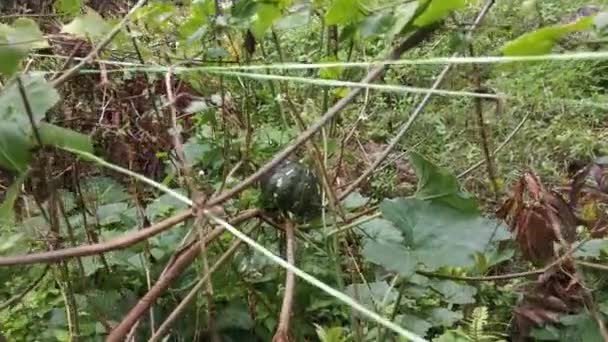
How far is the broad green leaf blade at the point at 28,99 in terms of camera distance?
3.41 feet

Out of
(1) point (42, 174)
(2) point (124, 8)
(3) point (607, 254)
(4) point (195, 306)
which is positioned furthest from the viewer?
(2) point (124, 8)

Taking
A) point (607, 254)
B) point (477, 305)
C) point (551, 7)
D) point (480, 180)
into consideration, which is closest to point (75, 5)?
point (477, 305)

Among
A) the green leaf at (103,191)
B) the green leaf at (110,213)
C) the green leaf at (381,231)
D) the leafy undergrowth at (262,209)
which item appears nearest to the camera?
the leafy undergrowth at (262,209)

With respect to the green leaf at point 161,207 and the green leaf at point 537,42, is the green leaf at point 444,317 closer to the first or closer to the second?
the green leaf at point 161,207

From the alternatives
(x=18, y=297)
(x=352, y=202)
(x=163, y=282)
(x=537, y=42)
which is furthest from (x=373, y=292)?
(x=537, y=42)

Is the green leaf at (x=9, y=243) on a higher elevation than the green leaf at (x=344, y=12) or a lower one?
lower

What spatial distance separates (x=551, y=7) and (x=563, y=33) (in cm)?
297

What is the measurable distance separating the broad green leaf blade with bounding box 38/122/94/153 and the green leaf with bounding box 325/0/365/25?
0.34 metres

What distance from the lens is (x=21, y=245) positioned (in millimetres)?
1344

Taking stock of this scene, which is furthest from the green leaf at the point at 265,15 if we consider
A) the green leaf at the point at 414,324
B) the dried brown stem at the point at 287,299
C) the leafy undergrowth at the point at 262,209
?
the green leaf at the point at 414,324

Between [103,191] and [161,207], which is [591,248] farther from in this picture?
[103,191]

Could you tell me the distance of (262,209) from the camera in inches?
51.3

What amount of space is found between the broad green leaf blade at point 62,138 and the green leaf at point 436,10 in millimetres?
433

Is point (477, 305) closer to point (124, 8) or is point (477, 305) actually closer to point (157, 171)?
point (157, 171)
